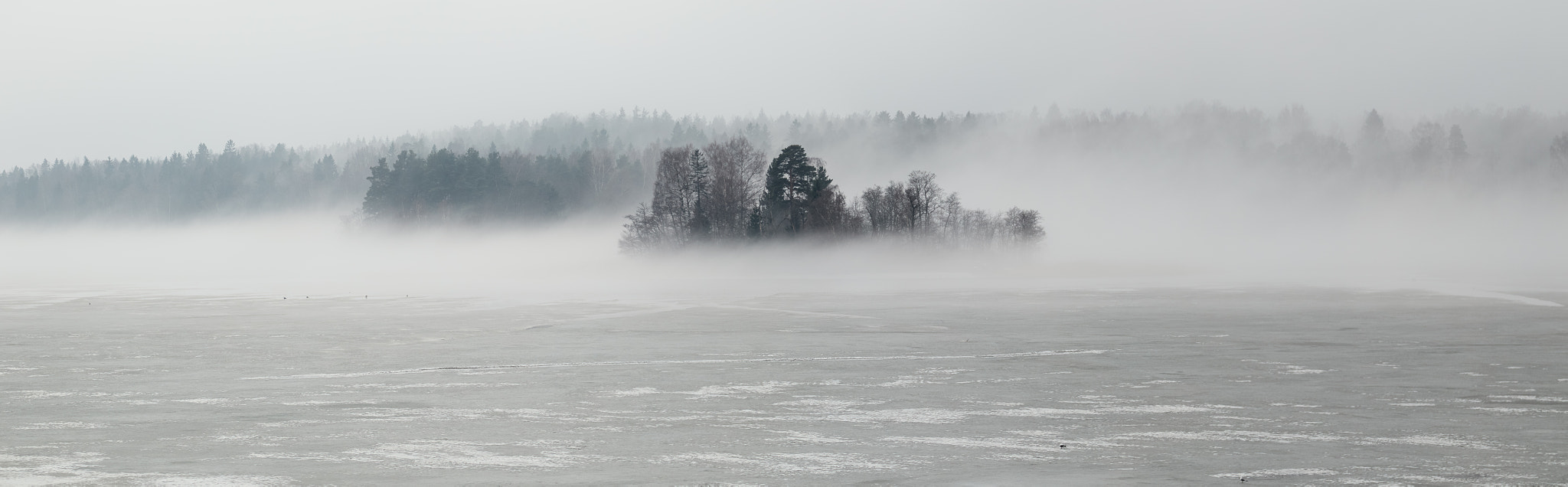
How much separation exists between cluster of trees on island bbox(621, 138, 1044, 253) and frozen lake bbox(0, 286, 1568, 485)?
59710 mm

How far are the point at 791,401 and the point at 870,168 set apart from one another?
6704 inches

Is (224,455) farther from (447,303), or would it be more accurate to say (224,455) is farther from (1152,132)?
(1152,132)

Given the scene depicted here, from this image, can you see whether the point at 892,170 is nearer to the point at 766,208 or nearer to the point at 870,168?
the point at 870,168

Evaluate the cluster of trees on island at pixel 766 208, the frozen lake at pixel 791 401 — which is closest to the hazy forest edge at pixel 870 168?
the cluster of trees on island at pixel 766 208

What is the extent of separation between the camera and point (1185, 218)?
156 m

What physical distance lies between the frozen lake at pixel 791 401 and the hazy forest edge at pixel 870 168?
209 feet

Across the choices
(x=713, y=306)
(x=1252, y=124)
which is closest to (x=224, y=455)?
(x=713, y=306)

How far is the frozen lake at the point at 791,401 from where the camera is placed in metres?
10.0

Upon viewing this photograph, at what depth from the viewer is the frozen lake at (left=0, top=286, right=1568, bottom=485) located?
10.0m

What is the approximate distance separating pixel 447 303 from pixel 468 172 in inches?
3567

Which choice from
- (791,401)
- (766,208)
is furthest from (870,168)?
(791,401)

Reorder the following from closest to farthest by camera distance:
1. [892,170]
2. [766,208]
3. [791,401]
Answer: [791,401]
[766,208]
[892,170]

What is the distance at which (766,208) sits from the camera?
8831 cm

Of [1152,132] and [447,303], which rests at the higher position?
[1152,132]
